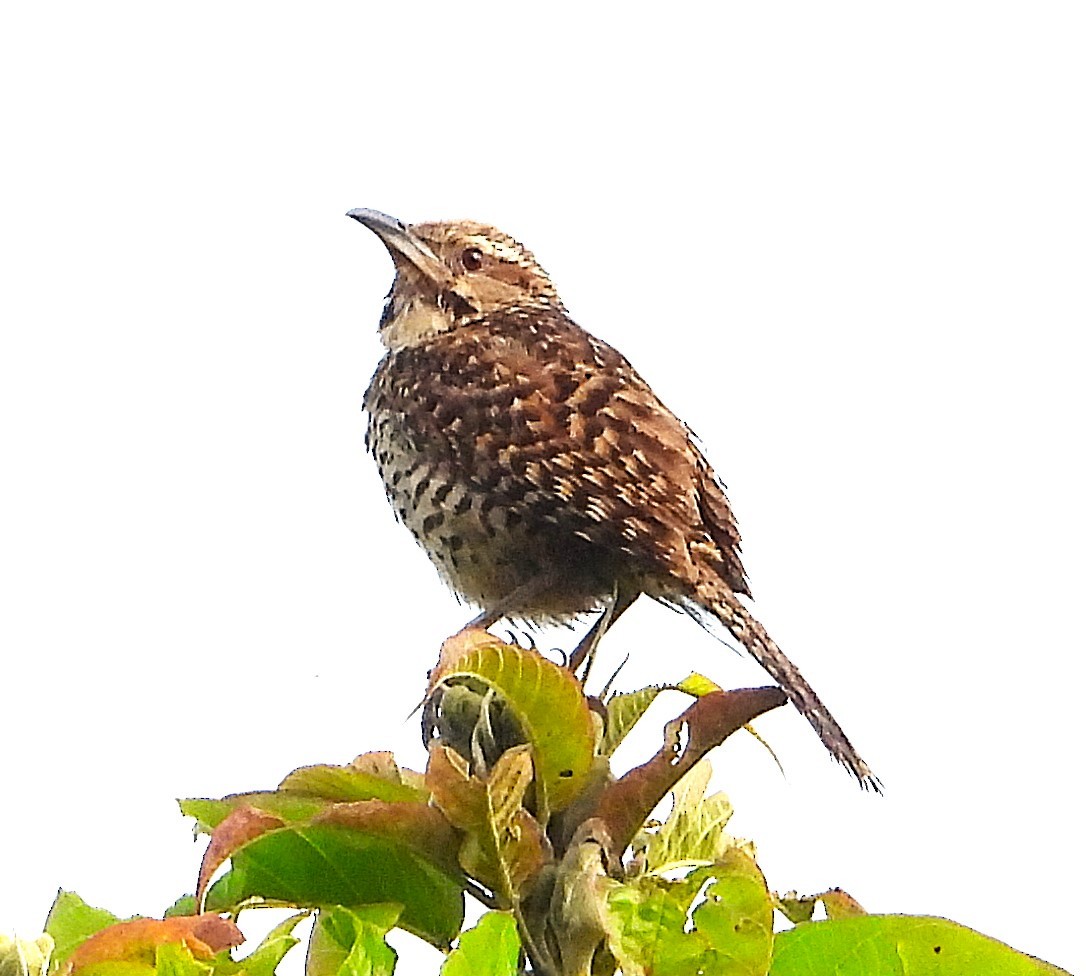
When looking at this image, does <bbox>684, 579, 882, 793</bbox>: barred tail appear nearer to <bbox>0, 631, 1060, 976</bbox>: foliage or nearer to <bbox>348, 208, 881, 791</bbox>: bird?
<bbox>348, 208, 881, 791</bbox>: bird

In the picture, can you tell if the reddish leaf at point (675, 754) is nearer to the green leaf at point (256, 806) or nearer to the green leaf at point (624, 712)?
the green leaf at point (624, 712)

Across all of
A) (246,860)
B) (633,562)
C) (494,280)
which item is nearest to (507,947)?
(246,860)

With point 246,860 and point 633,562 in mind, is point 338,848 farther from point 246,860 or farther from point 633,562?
point 633,562

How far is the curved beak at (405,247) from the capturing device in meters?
4.13

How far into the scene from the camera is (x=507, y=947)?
140 centimetres

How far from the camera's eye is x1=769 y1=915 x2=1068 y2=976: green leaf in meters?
1.55

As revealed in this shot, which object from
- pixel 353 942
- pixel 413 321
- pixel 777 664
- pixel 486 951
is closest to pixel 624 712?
pixel 353 942

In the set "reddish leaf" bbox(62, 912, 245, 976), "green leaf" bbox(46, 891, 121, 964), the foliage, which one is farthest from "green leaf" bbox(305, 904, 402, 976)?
"green leaf" bbox(46, 891, 121, 964)

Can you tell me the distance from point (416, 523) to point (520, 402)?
1.09 feet

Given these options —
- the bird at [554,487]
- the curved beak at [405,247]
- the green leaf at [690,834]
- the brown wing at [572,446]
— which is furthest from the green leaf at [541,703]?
the curved beak at [405,247]

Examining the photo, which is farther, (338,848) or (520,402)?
(520,402)

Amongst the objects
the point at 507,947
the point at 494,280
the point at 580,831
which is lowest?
the point at 507,947

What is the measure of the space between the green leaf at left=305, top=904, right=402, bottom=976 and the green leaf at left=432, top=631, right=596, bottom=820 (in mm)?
210

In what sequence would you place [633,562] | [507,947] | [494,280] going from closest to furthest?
[507,947] < [633,562] < [494,280]
